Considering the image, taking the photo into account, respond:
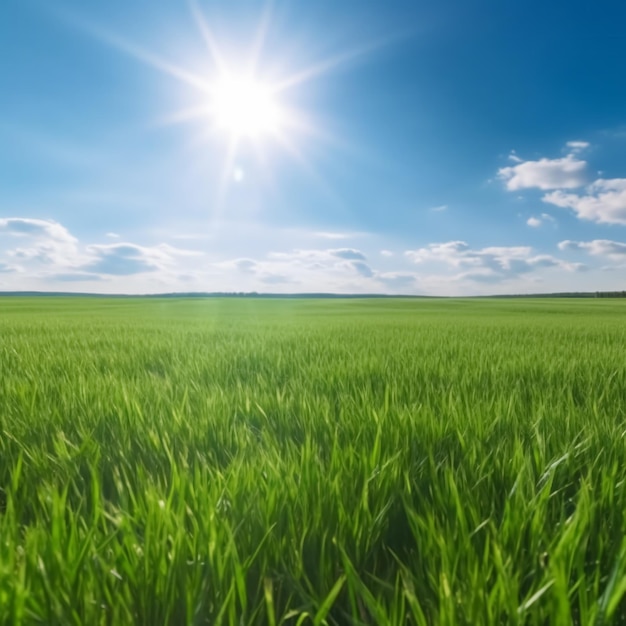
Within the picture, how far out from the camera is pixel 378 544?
1.03 meters

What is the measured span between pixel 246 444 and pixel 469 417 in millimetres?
908

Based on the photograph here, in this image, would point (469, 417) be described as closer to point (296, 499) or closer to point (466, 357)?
point (296, 499)

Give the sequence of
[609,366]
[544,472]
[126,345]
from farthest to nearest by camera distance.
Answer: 1. [126,345]
2. [609,366]
3. [544,472]

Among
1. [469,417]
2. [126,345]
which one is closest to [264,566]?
[469,417]

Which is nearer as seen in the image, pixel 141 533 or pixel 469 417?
pixel 141 533

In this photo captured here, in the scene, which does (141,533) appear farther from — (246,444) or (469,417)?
(469,417)

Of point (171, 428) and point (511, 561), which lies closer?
point (511, 561)

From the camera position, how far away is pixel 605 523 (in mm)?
1032

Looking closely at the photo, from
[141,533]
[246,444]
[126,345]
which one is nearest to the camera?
[141,533]

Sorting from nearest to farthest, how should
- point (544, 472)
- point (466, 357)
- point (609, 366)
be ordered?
point (544, 472), point (609, 366), point (466, 357)

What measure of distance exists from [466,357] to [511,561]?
3548 mm

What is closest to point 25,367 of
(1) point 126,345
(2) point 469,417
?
(1) point 126,345

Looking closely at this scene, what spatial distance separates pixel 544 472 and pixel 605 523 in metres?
0.25

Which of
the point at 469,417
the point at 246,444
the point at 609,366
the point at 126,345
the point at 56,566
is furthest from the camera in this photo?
the point at 126,345
